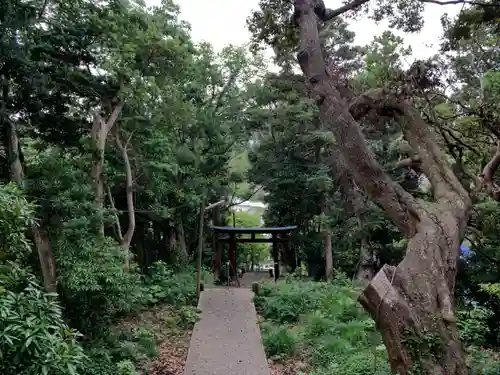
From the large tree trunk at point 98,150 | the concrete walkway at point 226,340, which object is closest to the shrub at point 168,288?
the concrete walkway at point 226,340

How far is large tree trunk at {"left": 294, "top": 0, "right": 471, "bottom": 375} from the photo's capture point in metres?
4.10

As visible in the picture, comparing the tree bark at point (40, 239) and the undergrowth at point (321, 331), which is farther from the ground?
the tree bark at point (40, 239)

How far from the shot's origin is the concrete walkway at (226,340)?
669 centimetres

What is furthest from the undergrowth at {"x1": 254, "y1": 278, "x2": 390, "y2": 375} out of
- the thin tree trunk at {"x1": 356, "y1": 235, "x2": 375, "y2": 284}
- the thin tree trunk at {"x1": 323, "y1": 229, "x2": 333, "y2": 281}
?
the thin tree trunk at {"x1": 323, "y1": 229, "x2": 333, "y2": 281}

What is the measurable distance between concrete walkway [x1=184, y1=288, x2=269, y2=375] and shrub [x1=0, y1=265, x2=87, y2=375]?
3838 mm

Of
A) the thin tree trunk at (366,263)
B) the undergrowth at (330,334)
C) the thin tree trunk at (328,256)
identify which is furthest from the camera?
the thin tree trunk at (328,256)

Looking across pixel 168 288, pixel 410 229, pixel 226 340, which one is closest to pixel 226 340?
pixel 226 340

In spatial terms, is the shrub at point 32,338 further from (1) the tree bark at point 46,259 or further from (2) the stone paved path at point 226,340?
(2) the stone paved path at point 226,340

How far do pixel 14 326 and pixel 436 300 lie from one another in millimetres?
3895

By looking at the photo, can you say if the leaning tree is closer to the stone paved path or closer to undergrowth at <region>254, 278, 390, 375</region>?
undergrowth at <region>254, 278, 390, 375</region>

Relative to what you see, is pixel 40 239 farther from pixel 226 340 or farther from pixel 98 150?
pixel 226 340

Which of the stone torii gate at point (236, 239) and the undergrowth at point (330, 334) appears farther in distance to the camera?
the stone torii gate at point (236, 239)

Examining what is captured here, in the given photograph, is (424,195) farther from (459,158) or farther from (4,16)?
(4,16)

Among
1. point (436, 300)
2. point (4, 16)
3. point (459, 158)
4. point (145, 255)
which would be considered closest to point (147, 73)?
point (4, 16)
